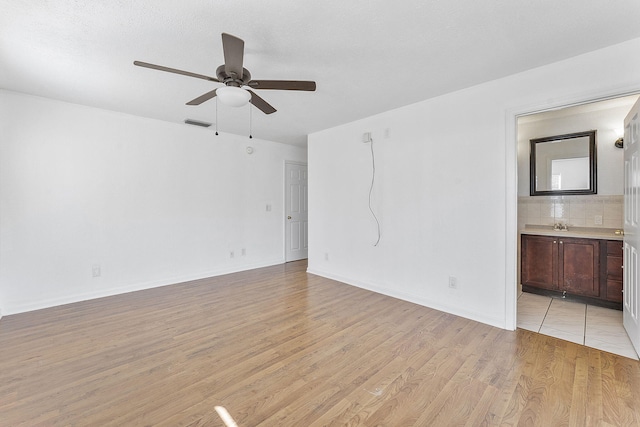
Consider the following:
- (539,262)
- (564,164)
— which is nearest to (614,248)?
(539,262)

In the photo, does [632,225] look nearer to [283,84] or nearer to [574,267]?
[574,267]

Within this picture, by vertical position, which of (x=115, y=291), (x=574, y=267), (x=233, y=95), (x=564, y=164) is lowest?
(x=115, y=291)

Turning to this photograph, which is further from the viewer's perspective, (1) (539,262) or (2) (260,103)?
(1) (539,262)

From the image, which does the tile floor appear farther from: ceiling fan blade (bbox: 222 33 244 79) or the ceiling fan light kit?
ceiling fan blade (bbox: 222 33 244 79)

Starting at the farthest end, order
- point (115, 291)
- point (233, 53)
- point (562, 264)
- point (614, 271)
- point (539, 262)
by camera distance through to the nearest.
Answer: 1. point (115, 291)
2. point (539, 262)
3. point (562, 264)
4. point (614, 271)
5. point (233, 53)

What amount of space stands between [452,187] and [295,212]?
3565 mm

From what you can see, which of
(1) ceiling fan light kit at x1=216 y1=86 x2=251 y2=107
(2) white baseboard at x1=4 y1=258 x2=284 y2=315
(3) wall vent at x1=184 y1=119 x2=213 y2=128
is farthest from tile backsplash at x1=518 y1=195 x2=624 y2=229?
(3) wall vent at x1=184 y1=119 x2=213 y2=128

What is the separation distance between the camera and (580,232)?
3568mm

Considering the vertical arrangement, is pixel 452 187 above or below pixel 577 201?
above

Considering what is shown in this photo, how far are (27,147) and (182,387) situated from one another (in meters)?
3.37

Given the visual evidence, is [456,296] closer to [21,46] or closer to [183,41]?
[183,41]

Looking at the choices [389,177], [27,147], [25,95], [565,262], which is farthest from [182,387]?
[565,262]

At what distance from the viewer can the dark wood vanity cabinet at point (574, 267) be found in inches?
125

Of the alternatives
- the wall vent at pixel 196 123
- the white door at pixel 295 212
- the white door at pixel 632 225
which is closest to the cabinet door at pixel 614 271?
the white door at pixel 632 225
